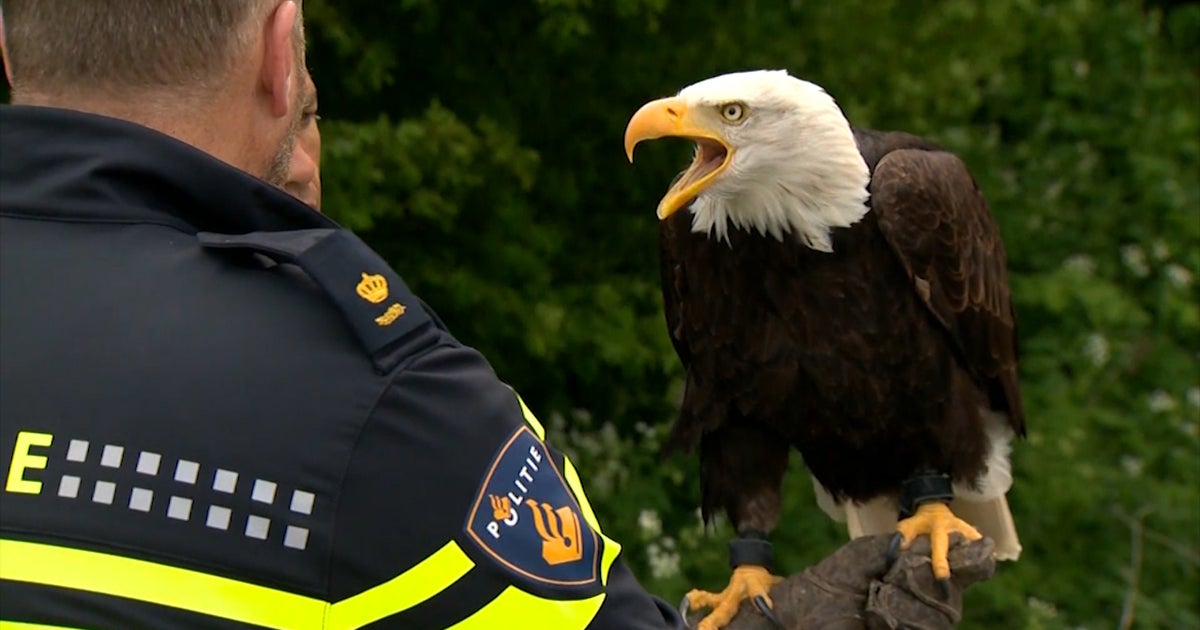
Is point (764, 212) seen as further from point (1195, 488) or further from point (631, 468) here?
point (1195, 488)

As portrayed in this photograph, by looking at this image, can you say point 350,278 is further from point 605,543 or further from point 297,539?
point 605,543

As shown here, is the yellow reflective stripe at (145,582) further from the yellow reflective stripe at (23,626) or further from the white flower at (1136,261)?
the white flower at (1136,261)

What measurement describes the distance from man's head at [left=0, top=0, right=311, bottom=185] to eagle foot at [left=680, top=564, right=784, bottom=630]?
2.01m

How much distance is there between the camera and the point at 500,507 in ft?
4.10

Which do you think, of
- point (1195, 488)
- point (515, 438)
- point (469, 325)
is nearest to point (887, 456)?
point (469, 325)

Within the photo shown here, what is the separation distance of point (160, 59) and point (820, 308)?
1.88m

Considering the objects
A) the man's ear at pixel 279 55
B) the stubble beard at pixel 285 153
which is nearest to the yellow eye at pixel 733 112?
the stubble beard at pixel 285 153

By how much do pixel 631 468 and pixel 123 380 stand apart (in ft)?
12.4

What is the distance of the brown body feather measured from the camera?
118 inches

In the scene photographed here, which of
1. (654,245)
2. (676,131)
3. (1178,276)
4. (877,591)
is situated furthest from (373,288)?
(1178,276)

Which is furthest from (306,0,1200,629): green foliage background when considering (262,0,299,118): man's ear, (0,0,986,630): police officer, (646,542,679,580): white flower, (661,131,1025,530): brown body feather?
(0,0,986,630): police officer

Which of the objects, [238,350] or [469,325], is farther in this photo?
[469,325]

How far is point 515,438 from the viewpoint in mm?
1300

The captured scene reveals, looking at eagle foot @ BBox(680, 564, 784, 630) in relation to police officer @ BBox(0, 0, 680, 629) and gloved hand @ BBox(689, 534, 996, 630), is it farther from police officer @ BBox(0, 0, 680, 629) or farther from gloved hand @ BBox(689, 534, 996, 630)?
police officer @ BBox(0, 0, 680, 629)
